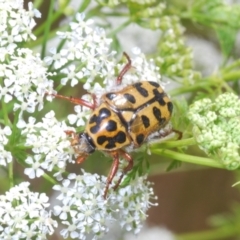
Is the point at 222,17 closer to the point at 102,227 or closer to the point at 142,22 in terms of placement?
the point at 142,22

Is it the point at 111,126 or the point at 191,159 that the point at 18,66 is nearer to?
the point at 111,126

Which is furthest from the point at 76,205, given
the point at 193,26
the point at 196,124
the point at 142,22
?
the point at 193,26

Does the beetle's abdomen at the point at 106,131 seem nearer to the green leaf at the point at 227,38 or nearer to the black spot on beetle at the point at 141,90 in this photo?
the black spot on beetle at the point at 141,90

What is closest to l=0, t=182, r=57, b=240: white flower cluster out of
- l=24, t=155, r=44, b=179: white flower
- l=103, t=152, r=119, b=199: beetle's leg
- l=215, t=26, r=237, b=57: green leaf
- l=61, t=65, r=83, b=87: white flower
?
l=24, t=155, r=44, b=179: white flower

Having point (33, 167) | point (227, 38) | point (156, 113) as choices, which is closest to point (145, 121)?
point (156, 113)

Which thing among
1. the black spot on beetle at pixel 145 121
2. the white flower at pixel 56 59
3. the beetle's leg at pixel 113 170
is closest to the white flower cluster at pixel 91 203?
the beetle's leg at pixel 113 170

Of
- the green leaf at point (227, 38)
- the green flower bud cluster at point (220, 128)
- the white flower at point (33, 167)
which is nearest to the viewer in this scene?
the green flower bud cluster at point (220, 128)

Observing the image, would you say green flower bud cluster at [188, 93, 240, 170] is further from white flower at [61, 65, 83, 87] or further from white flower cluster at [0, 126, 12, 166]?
white flower cluster at [0, 126, 12, 166]
